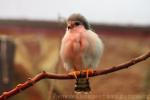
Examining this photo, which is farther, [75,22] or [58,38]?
[58,38]

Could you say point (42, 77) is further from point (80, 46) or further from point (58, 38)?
point (58, 38)

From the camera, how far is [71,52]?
2.96 feet

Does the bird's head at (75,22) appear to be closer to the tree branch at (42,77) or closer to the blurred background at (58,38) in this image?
the tree branch at (42,77)

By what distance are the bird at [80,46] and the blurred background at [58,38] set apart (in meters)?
0.78

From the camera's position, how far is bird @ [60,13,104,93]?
88cm

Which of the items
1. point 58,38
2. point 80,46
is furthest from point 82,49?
point 58,38

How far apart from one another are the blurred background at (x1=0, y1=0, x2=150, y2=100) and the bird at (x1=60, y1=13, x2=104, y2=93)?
0.78 m

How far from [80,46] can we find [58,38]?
0.84 metres

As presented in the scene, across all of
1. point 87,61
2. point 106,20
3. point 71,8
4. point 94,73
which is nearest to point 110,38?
point 106,20

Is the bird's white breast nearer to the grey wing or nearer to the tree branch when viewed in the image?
the grey wing

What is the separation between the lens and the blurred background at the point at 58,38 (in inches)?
67.4

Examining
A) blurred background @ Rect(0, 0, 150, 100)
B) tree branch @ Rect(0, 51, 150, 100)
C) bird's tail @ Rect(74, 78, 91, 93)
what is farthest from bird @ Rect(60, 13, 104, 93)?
blurred background @ Rect(0, 0, 150, 100)

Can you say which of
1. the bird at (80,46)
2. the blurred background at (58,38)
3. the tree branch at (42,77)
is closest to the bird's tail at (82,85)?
the bird at (80,46)

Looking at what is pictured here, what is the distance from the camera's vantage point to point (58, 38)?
1.72 meters
